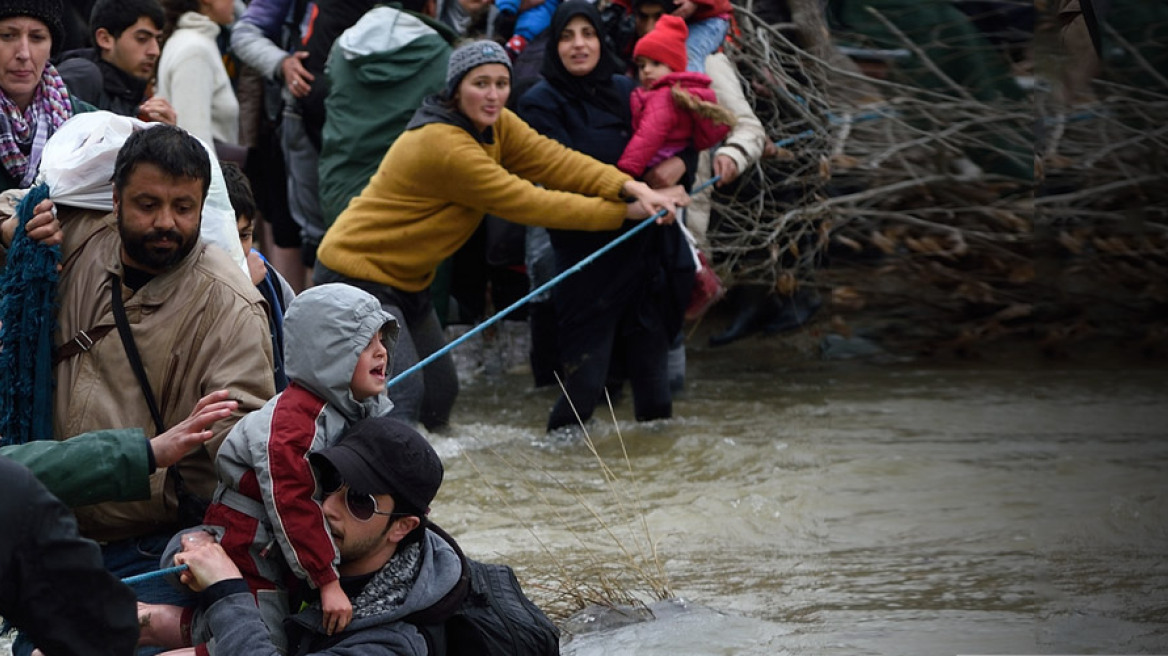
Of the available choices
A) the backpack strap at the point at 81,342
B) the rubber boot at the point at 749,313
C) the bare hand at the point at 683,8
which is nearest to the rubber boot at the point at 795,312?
the rubber boot at the point at 749,313

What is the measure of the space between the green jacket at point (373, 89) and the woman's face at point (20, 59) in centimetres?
283

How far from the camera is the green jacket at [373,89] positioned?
7441mm

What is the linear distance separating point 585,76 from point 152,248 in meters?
3.63

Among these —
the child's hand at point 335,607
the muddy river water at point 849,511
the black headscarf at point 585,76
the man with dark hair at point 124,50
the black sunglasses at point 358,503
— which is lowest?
the muddy river water at point 849,511

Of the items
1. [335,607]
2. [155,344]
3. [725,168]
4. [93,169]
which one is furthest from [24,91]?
[725,168]

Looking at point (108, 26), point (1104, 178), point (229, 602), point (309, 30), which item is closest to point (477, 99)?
point (108, 26)

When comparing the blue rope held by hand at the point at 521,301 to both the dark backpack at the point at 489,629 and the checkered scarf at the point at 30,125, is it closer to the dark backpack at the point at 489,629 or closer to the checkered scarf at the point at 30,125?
the dark backpack at the point at 489,629

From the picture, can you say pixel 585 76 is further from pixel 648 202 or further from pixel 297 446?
pixel 297 446

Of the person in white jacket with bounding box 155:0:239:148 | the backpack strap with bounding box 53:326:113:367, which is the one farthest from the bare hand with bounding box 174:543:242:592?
the person in white jacket with bounding box 155:0:239:148

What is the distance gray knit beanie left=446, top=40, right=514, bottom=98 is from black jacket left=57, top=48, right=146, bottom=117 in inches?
47.4

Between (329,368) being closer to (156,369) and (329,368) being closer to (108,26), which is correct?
(156,369)

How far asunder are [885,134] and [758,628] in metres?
2.46

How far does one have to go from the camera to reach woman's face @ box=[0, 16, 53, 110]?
462 cm

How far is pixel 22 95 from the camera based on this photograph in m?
4.65
